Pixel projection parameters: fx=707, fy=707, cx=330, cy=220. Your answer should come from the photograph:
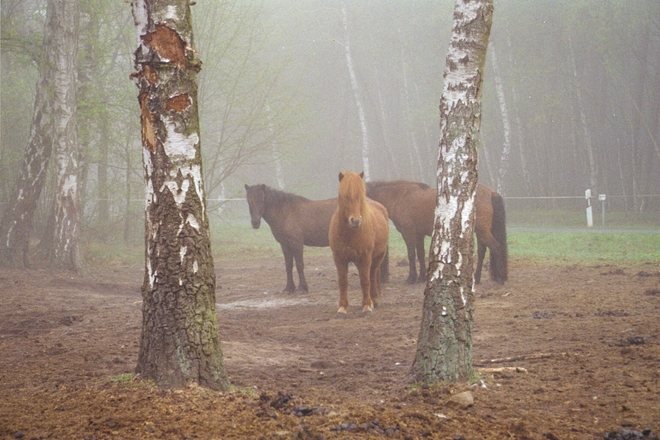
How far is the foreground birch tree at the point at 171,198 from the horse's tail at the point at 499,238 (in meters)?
8.01

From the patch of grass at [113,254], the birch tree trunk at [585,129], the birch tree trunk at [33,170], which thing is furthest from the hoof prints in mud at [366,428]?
the birch tree trunk at [585,129]

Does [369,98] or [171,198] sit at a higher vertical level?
[369,98]

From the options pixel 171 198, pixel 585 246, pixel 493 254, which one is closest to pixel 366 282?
pixel 493 254

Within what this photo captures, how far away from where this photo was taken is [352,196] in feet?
31.1

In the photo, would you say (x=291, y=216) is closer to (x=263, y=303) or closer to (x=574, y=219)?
(x=263, y=303)

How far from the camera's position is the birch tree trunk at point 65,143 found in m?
14.6

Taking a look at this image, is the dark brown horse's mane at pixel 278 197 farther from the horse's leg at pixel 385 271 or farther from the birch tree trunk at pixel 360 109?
the birch tree trunk at pixel 360 109

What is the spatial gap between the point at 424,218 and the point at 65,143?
7643 millimetres

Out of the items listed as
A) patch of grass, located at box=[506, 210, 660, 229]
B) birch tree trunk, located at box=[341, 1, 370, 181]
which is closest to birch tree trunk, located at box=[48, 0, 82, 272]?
patch of grass, located at box=[506, 210, 660, 229]

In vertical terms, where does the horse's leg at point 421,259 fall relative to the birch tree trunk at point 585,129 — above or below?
below

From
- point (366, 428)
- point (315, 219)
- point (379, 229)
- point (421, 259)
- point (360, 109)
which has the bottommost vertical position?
point (366, 428)

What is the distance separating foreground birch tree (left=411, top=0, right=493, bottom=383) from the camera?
5277 millimetres

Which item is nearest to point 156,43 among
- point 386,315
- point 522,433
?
point 522,433

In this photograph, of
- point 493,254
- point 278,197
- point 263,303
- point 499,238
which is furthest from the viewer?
point 278,197
